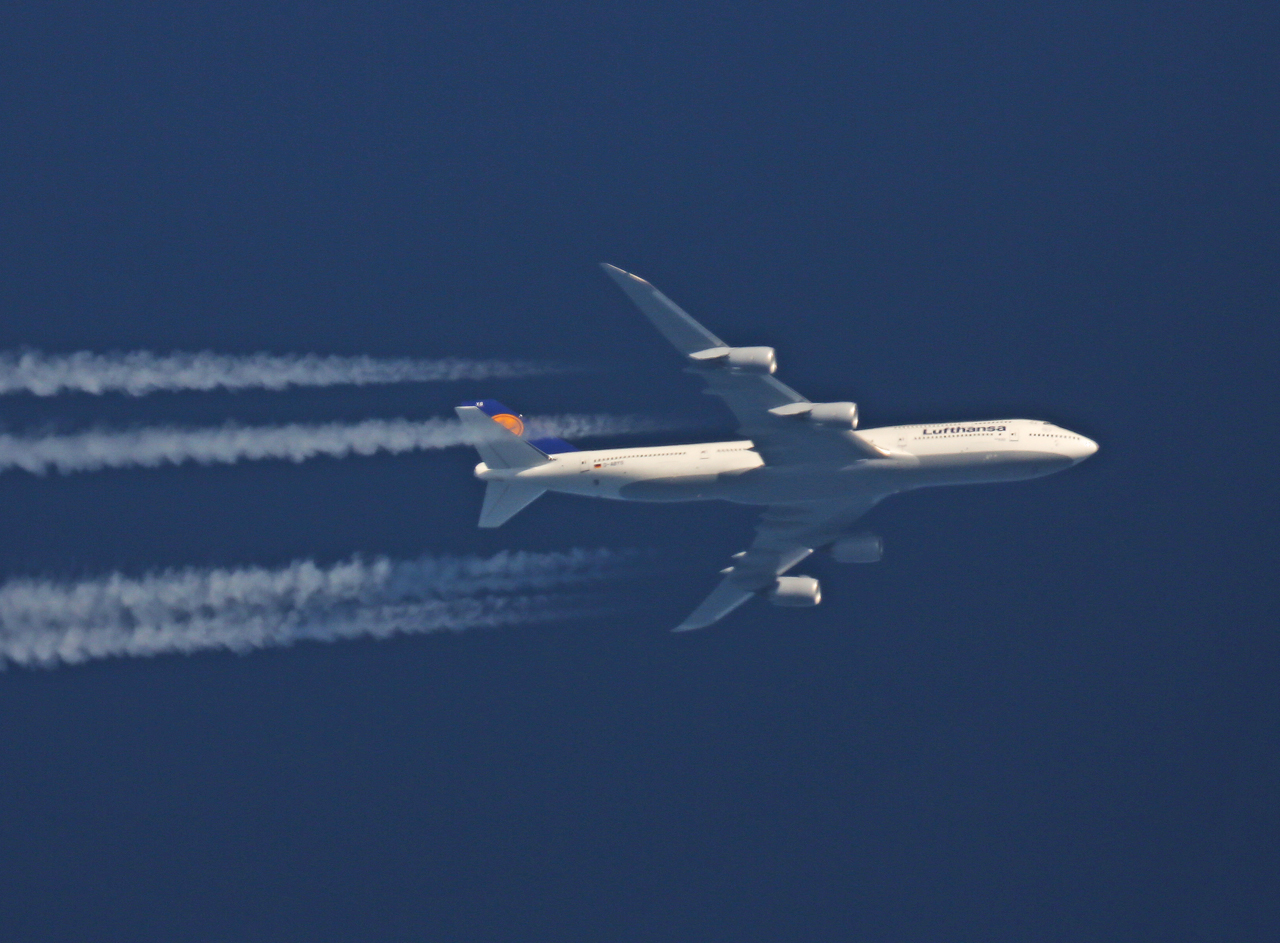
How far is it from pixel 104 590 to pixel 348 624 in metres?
9.80

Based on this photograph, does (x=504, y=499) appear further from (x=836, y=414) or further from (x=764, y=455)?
(x=836, y=414)

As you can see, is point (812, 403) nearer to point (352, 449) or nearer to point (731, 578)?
point (731, 578)

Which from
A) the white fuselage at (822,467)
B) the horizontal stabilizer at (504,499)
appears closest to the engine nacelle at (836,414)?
the white fuselage at (822,467)

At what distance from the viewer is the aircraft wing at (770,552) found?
53.8 meters

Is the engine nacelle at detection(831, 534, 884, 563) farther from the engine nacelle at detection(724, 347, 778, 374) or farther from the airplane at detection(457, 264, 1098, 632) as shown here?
the engine nacelle at detection(724, 347, 778, 374)

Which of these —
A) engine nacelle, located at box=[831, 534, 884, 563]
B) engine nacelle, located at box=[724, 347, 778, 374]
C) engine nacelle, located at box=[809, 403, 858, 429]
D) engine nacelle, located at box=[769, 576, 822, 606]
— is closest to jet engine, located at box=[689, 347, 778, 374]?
engine nacelle, located at box=[724, 347, 778, 374]

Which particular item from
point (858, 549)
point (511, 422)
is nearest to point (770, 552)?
point (858, 549)

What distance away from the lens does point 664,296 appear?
43625mm

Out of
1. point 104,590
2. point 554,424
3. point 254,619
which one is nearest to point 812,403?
point 554,424

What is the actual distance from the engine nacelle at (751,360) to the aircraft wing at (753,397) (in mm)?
203

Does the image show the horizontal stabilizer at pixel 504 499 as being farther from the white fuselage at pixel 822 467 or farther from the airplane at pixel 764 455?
the white fuselage at pixel 822 467

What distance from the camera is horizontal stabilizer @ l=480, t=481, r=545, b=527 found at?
49969 mm

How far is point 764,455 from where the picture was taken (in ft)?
159

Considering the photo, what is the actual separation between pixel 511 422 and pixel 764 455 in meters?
11.6
